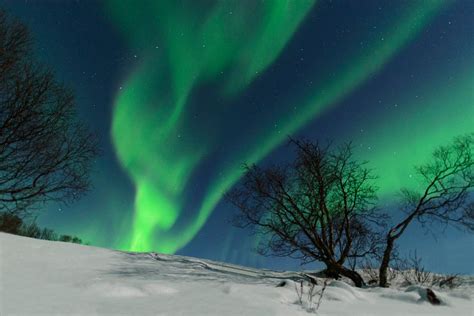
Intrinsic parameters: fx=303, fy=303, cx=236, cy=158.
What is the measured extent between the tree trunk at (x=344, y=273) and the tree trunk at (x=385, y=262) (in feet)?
1.47

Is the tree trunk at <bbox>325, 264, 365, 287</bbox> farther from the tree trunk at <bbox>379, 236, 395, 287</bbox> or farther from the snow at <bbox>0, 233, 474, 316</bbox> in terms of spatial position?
the snow at <bbox>0, 233, 474, 316</bbox>

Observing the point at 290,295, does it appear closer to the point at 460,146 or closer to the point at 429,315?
the point at 429,315

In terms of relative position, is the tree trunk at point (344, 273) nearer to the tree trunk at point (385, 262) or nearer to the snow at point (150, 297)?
the tree trunk at point (385, 262)

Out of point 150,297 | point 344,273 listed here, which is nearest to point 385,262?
point 344,273

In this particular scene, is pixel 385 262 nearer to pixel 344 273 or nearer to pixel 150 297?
pixel 344 273

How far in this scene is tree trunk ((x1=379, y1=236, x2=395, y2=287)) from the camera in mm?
7004

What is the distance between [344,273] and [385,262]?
1.02 meters

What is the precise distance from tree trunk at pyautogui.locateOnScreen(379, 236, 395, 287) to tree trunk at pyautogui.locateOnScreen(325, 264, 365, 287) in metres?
0.45

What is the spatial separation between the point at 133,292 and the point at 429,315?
321 centimetres

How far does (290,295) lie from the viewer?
358 centimetres

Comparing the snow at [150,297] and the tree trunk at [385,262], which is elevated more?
the tree trunk at [385,262]

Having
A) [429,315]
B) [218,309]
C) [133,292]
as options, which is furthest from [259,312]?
[429,315]

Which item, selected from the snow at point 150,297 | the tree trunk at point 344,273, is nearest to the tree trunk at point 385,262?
the tree trunk at point 344,273

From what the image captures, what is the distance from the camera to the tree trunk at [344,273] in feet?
22.7
